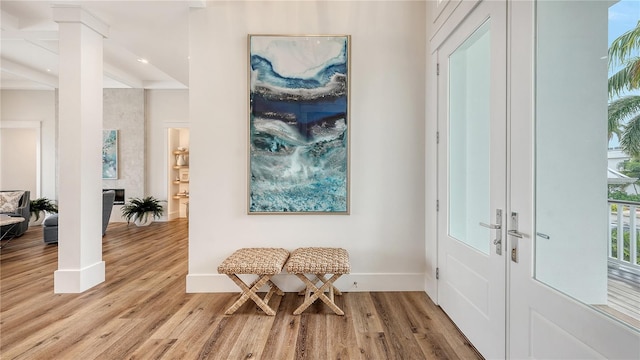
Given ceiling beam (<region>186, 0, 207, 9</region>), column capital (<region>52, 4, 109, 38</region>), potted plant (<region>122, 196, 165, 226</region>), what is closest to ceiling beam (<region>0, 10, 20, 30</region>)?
column capital (<region>52, 4, 109, 38</region>)

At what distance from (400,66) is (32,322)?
153 inches

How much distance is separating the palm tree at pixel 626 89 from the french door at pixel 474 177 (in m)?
0.57

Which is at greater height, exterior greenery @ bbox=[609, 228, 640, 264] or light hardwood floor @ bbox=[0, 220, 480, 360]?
exterior greenery @ bbox=[609, 228, 640, 264]

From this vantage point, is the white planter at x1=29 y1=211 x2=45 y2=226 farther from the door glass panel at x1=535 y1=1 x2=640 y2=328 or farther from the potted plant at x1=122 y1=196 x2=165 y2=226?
the door glass panel at x1=535 y1=1 x2=640 y2=328

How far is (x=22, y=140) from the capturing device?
7000 millimetres

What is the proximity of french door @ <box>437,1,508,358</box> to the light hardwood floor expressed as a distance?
266 mm

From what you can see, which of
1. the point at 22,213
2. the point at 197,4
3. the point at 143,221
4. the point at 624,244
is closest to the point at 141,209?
the point at 143,221

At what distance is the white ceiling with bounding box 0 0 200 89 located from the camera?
10.1 feet

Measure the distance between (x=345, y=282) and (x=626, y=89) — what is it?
2.47 meters

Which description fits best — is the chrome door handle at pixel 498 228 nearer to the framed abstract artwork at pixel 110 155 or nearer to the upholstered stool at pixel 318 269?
the upholstered stool at pixel 318 269

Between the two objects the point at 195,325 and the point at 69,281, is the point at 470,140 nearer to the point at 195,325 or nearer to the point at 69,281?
the point at 195,325

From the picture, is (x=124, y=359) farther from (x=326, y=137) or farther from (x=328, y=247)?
(x=326, y=137)

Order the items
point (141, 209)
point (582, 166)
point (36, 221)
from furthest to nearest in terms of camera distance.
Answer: point (141, 209)
point (36, 221)
point (582, 166)

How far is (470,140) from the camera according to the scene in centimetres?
215
